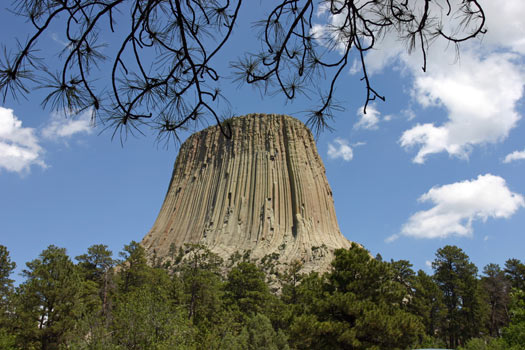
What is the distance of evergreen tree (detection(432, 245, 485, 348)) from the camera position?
107 ft

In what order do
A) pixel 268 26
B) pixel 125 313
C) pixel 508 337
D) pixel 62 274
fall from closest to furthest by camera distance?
pixel 268 26 < pixel 508 337 < pixel 125 313 < pixel 62 274

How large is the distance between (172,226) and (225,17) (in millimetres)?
52183

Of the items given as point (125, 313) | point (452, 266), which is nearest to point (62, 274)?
point (125, 313)

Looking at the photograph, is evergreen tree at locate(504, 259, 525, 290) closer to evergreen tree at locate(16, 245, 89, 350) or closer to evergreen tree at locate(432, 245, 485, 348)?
evergreen tree at locate(432, 245, 485, 348)

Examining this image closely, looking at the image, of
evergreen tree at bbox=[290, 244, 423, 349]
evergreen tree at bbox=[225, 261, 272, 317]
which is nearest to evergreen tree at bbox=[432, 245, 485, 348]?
evergreen tree at bbox=[225, 261, 272, 317]

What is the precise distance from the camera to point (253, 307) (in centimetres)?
2823

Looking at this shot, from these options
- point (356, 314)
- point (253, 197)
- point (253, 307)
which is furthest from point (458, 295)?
point (253, 197)

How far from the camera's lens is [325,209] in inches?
2078

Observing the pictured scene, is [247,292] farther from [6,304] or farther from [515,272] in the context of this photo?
[515,272]

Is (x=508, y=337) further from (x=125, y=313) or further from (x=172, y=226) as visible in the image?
(x=172, y=226)

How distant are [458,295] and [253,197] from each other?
2567 centimetres

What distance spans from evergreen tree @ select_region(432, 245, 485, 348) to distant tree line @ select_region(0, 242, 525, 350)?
80 mm

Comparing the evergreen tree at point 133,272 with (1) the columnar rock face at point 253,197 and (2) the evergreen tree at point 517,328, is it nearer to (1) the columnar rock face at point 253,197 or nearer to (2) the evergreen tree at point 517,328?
(1) the columnar rock face at point 253,197

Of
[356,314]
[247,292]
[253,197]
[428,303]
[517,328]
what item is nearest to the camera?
[517,328]
